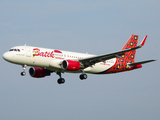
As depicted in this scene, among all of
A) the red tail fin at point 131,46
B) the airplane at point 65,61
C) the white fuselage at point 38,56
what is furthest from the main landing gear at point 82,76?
the red tail fin at point 131,46

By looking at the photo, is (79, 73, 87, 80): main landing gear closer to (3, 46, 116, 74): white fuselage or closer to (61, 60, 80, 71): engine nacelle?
(61, 60, 80, 71): engine nacelle

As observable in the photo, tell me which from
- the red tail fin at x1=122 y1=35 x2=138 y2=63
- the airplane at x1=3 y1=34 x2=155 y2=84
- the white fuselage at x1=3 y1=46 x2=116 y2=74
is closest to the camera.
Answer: the white fuselage at x1=3 y1=46 x2=116 y2=74

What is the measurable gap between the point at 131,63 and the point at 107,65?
4.61 m

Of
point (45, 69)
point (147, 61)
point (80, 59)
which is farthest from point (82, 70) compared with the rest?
point (147, 61)

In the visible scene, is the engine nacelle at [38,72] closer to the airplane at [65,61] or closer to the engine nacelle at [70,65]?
the airplane at [65,61]

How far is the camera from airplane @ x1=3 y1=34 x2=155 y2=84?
56.8 meters

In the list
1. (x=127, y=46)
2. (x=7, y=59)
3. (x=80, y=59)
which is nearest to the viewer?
(x=7, y=59)

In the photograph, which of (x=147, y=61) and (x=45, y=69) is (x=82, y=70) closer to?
(x=45, y=69)

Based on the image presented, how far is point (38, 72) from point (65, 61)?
771 centimetres

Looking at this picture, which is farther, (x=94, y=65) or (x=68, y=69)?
(x=94, y=65)

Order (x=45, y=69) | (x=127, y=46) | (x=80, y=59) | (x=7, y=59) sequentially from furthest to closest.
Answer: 1. (x=127, y=46)
2. (x=45, y=69)
3. (x=80, y=59)
4. (x=7, y=59)

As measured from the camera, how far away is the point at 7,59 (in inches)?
2215

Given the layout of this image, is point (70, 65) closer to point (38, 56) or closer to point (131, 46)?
point (38, 56)

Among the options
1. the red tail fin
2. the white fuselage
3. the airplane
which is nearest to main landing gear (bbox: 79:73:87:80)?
the airplane
